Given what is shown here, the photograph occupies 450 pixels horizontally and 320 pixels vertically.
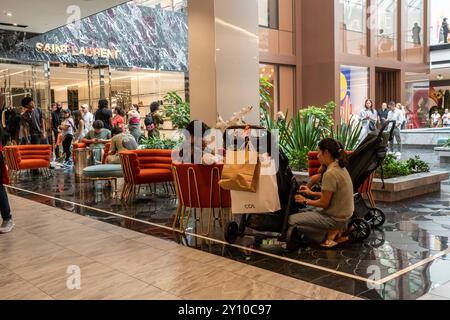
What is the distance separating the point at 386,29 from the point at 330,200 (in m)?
18.0

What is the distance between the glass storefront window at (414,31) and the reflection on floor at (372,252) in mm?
16536

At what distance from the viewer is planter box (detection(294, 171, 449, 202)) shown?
6.35 meters

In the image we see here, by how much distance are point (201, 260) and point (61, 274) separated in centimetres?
108

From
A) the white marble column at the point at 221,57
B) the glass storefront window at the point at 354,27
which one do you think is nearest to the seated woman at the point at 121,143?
the white marble column at the point at 221,57

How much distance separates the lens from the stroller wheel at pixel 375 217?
493 centimetres

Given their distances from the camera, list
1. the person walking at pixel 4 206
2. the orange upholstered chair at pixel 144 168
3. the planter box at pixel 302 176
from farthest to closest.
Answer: the planter box at pixel 302 176 → the orange upholstered chair at pixel 144 168 → the person walking at pixel 4 206

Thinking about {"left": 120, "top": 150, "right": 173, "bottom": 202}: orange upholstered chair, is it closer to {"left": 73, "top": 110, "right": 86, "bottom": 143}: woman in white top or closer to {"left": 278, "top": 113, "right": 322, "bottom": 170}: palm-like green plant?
{"left": 278, "top": 113, "right": 322, "bottom": 170}: palm-like green plant

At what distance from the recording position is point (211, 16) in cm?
559

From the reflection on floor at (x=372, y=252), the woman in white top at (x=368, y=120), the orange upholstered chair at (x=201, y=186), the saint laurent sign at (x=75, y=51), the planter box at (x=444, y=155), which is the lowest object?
the reflection on floor at (x=372, y=252)

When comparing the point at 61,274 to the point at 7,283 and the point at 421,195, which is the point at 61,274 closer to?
the point at 7,283

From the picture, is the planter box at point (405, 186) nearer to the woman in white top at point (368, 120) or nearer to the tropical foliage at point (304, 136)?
the tropical foliage at point (304, 136)

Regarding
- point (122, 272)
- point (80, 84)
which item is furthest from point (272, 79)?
point (122, 272)

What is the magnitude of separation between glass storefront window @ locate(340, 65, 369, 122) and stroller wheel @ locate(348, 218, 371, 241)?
46.4ft
